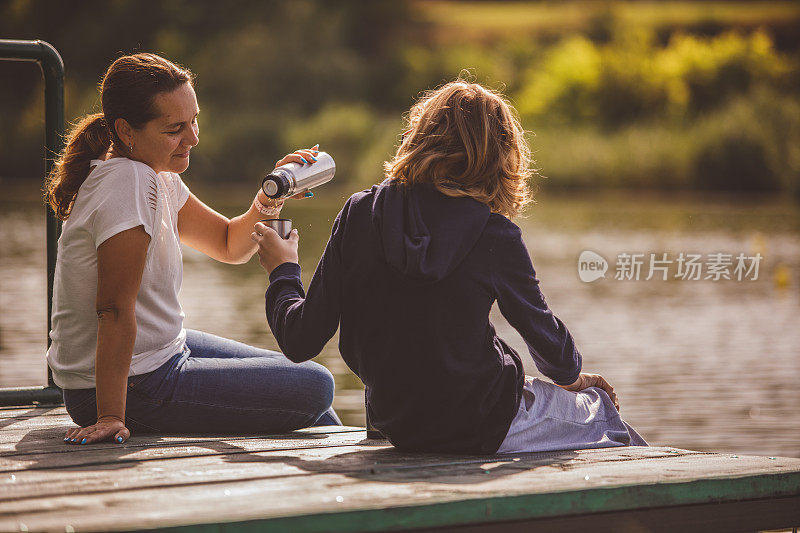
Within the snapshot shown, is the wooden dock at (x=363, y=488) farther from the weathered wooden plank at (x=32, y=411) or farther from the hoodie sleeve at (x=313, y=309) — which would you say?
the weathered wooden plank at (x=32, y=411)

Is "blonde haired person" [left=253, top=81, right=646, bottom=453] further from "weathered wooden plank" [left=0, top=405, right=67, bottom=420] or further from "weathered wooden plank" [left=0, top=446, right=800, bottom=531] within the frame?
"weathered wooden plank" [left=0, top=405, right=67, bottom=420]

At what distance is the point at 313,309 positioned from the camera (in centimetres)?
258

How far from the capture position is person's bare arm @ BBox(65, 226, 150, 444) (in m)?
2.67

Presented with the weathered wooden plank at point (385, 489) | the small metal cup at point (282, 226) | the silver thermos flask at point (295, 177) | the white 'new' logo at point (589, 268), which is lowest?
the weathered wooden plank at point (385, 489)

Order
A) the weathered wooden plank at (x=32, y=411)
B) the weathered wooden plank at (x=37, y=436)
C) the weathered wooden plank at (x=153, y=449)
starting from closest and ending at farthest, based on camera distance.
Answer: the weathered wooden plank at (x=153, y=449) → the weathered wooden plank at (x=37, y=436) → the weathered wooden plank at (x=32, y=411)

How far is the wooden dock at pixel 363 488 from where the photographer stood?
2.03 meters

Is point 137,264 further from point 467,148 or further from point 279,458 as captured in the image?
point 467,148

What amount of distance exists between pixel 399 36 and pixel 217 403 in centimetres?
6047

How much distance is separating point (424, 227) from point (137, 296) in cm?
79

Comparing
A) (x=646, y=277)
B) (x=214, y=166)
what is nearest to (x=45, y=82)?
(x=646, y=277)

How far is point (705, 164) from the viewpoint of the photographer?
31859 mm

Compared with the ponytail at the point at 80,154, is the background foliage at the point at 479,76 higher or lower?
higher

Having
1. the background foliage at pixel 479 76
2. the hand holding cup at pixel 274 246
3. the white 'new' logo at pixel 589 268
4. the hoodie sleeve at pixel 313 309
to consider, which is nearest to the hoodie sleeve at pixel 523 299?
the hoodie sleeve at pixel 313 309

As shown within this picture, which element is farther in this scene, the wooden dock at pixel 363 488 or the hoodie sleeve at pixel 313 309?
the hoodie sleeve at pixel 313 309
